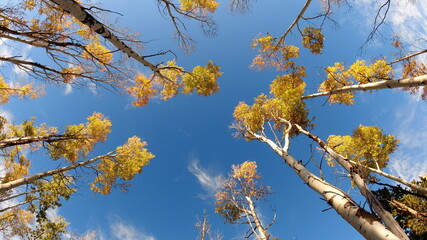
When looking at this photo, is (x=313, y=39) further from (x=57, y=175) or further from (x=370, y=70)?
(x=57, y=175)

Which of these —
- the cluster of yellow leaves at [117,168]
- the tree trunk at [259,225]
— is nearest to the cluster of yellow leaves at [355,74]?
the tree trunk at [259,225]

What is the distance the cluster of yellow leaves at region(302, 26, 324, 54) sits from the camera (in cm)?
900

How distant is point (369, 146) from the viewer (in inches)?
454

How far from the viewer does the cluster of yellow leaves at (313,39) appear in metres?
9.00

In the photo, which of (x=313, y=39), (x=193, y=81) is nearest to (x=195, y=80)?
(x=193, y=81)

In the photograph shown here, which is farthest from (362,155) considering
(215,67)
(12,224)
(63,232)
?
(12,224)

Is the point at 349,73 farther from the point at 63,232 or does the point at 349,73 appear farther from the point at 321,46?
the point at 63,232

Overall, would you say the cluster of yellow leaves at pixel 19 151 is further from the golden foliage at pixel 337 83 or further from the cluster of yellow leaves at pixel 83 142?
the golden foliage at pixel 337 83

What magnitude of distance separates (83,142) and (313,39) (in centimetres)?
1111

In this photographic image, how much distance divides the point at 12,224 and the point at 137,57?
1186 centimetres

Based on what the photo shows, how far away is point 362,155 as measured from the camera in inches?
465

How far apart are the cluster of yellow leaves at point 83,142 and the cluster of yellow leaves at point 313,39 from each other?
33.0ft

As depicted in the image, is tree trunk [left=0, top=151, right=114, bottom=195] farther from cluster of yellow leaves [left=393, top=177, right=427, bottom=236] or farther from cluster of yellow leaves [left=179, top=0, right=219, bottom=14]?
cluster of yellow leaves [left=393, top=177, right=427, bottom=236]

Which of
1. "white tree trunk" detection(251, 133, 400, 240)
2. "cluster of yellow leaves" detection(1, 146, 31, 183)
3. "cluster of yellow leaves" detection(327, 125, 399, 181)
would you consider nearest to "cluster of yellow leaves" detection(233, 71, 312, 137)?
"cluster of yellow leaves" detection(327, 125, 399, 181)
